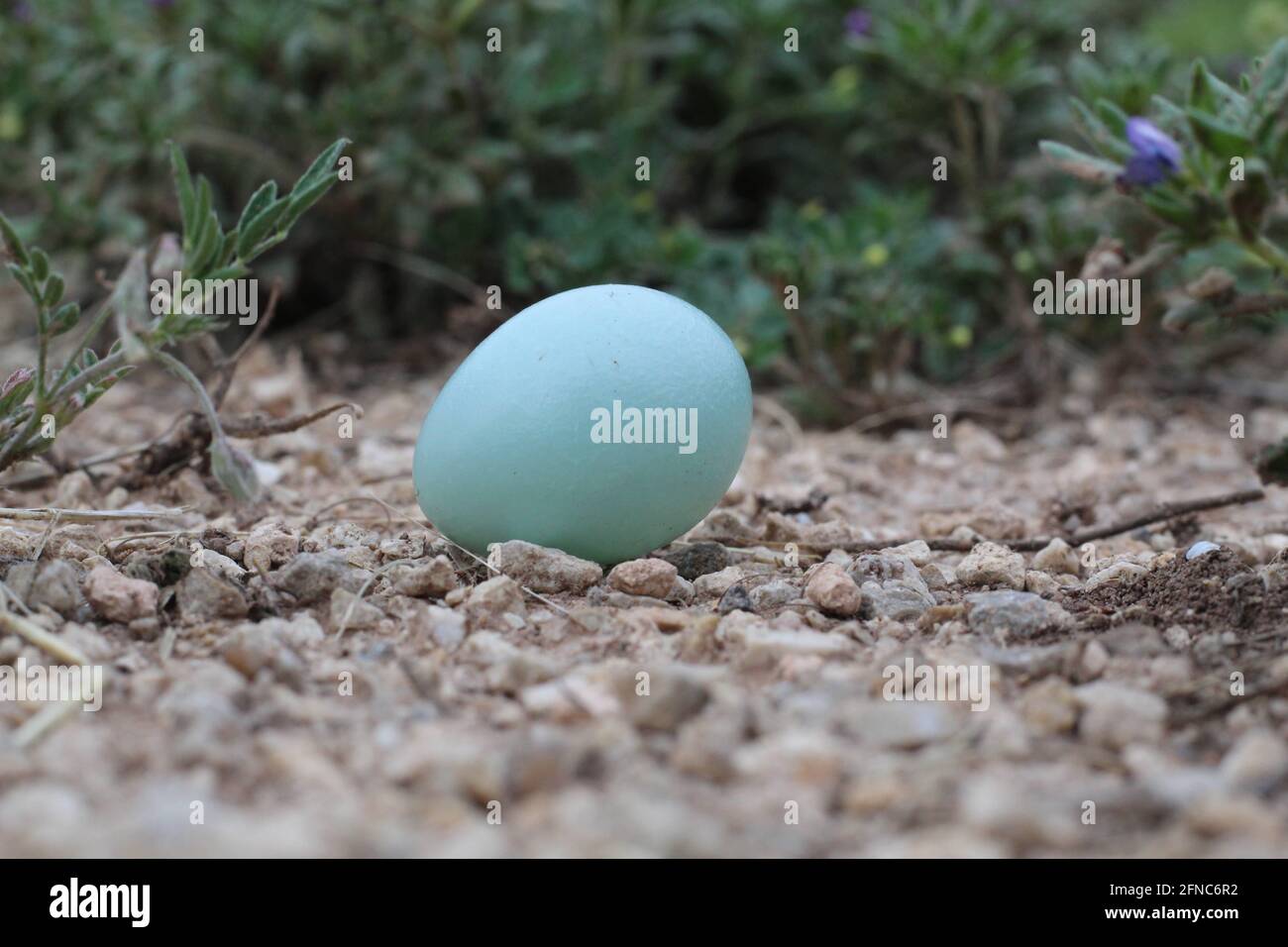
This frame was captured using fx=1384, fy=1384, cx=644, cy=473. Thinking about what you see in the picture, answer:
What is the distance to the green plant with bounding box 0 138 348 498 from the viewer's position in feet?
6.74

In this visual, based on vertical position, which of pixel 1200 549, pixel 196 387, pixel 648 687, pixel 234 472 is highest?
pixel 196 387

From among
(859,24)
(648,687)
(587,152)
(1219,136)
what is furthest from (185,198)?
(859,24)

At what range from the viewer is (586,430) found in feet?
6.95

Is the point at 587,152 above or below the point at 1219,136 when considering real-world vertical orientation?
above

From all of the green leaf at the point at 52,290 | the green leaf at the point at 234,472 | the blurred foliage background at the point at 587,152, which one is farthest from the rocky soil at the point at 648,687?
the blurred foliage background at the point at 587,152

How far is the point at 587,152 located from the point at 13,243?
233cm

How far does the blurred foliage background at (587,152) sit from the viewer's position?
3.76 meters

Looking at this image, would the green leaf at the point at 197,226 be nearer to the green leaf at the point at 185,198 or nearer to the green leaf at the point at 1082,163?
the green leaf at the point at 185,198

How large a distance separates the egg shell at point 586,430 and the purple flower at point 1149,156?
2.29 feet

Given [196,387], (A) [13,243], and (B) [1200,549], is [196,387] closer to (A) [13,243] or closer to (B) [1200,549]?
(A) [13,243]

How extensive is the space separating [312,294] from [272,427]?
2.08m
